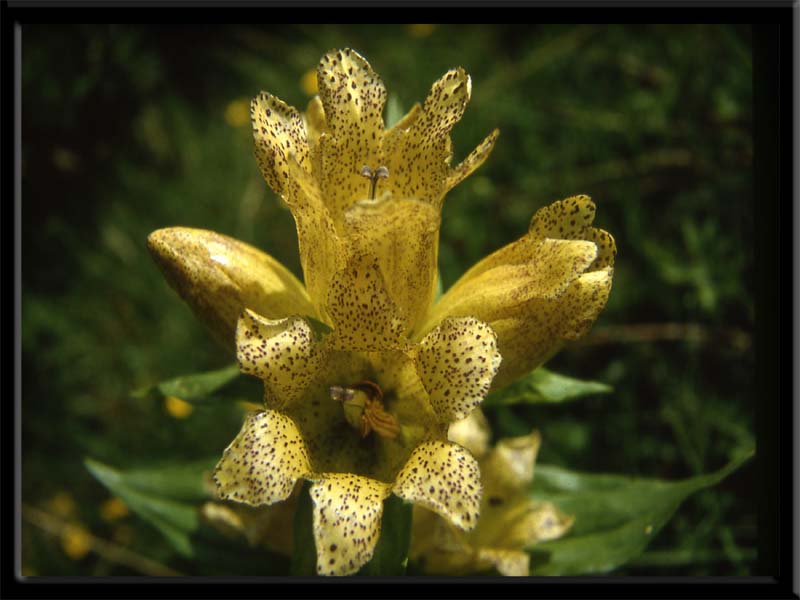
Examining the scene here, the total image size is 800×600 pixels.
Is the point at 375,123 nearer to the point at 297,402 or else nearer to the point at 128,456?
the point at 297,402

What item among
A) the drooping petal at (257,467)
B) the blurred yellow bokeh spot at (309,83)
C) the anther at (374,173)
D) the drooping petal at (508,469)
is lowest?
the drooping petal at (508,469)

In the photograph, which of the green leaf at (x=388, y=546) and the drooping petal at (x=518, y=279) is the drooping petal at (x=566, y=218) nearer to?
the drooping petal at (x=518, y=279)

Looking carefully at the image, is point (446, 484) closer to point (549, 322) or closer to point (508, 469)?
point (549, 322)

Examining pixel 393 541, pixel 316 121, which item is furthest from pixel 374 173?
pixel 393 541

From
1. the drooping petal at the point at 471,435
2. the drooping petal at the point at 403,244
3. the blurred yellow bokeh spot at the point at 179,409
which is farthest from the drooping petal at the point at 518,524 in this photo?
the blurred yellow bokeh spot at the point at 179,409

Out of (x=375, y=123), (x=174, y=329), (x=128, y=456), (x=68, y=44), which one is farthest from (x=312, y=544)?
(x=68, y=44)
